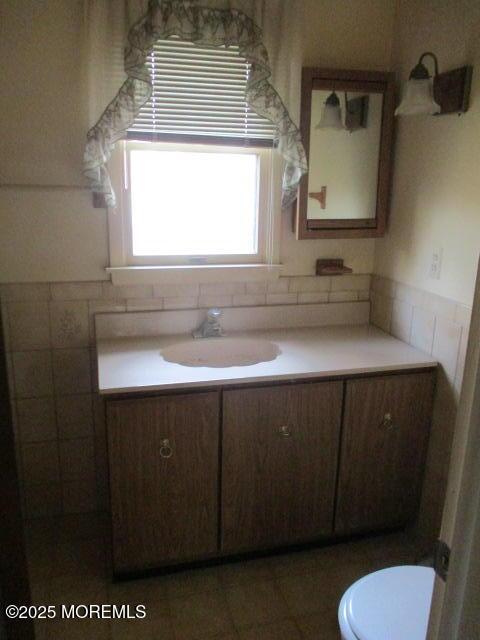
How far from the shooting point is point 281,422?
1.95 meters

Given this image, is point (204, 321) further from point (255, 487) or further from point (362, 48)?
point (362, 48)

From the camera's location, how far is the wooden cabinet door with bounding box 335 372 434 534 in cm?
203

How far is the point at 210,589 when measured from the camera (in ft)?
6.50

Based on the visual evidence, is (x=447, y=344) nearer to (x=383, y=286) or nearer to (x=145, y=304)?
(x=383, y=286)

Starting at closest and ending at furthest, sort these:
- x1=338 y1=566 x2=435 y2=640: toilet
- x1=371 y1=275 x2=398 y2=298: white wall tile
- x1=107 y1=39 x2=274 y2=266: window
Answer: x1=338 y1=566 x2=435 y2=640: toilet < x1=107 y1=39 x2=274 y2=266: window < x1=371 y1=275 x2=398 y2=298: white wall tile

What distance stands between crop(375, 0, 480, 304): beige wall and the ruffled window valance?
1.63 feet

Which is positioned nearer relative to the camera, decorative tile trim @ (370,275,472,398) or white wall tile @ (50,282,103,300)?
decorative tile trim @ (370,275,472,398)

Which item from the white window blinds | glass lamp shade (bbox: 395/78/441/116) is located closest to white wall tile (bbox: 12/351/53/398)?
the white window blinds

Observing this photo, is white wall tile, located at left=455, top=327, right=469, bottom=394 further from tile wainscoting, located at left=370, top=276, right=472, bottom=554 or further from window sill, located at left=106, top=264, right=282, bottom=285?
window sill, located at left=106, top=264, right=282, bottom=285

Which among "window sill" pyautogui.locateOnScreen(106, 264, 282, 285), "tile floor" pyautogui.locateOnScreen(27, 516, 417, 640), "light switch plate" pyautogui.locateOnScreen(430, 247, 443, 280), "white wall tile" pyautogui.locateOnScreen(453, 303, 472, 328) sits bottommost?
"tile floor" pyautogui.locateOnScreen(27, 516, 417, 640)

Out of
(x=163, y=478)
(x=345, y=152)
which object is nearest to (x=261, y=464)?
(x=163, y=478)

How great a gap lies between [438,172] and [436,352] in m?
0.70

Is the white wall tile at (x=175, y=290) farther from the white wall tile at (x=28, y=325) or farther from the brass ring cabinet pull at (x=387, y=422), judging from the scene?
the brass ring cabinet pull at (x=387, y=422)

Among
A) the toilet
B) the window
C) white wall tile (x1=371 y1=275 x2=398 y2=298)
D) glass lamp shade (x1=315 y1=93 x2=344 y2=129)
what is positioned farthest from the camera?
white wall tile (x1=371 y1=275 x2=398 y2=298)
